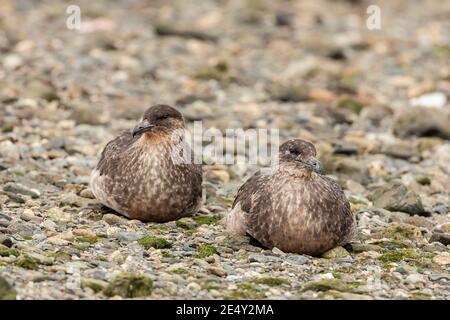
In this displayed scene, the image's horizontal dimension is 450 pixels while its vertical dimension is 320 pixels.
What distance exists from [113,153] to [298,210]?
2722 millimetres

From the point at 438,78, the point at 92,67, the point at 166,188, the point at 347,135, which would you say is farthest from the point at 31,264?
the point at 438,78

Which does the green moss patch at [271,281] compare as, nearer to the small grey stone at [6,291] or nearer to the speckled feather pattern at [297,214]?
the speckled feather pattern at [297,214]

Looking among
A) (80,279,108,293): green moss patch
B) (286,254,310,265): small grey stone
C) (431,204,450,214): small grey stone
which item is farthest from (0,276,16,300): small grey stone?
(431,204,450,214): small grey stone

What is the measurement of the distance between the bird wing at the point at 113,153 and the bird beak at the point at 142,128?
0.51 metres

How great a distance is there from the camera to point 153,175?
11273 millimetres

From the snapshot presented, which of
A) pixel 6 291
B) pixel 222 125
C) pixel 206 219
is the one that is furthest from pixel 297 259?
pixel 222 125

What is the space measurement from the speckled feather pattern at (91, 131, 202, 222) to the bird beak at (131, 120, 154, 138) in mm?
235

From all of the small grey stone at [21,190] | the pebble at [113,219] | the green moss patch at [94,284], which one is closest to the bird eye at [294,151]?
the pebble at [113,219]

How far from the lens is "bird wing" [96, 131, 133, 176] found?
1159 centimetres

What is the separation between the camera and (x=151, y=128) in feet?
37.3

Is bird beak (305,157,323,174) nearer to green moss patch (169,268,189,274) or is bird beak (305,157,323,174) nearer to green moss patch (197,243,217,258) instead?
green moss patch (197,243,217,258)

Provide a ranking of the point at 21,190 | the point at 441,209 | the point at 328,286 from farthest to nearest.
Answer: the point at 441,209 → the point at 21,190 → the point at 328,286

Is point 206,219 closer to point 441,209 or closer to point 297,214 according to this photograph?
point 297,214
